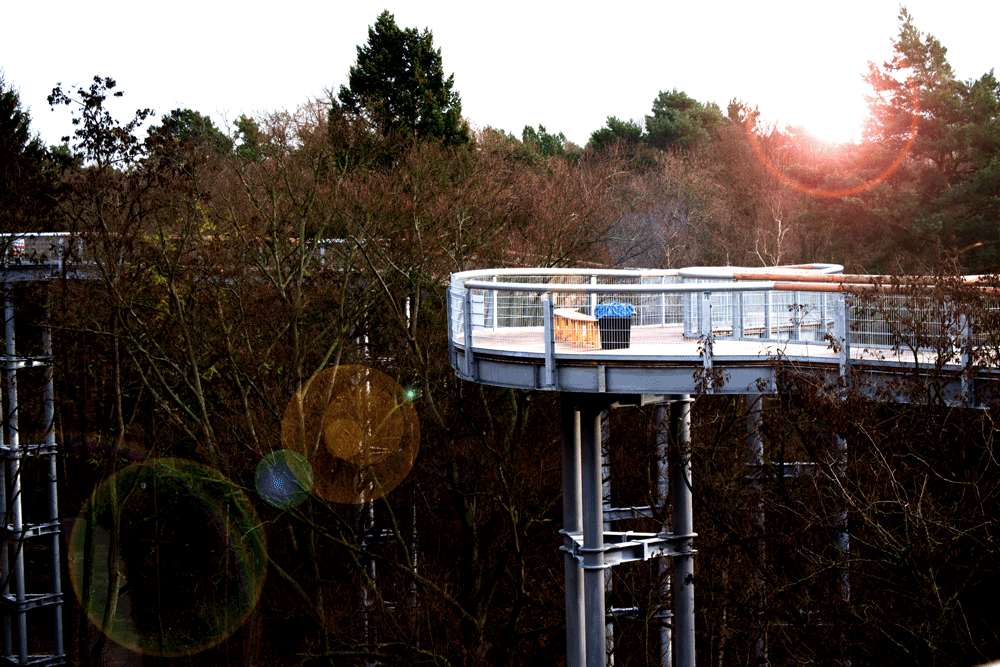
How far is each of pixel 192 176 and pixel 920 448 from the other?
45.9ft

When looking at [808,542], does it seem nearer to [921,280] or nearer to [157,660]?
[921,280]

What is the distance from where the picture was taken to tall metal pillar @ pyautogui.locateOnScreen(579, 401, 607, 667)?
1208cm

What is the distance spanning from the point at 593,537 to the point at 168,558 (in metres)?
19.5

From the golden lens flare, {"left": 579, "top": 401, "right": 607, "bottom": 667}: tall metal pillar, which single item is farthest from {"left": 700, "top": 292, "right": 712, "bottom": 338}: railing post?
the golden lens flare

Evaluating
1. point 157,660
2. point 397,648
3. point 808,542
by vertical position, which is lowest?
point 157,660

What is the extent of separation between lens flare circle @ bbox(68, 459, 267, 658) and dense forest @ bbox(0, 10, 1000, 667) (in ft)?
0.37

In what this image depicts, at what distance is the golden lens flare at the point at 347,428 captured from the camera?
20406 mm

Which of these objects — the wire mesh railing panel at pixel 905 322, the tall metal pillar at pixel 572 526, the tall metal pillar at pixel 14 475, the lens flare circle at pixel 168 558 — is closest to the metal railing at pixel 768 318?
the wire mesh railing panel at pixel 905 322

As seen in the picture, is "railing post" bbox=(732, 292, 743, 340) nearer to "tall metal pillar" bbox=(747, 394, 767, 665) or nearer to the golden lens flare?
"tall metal pillar" bbox=(747, 394, 767, 665)

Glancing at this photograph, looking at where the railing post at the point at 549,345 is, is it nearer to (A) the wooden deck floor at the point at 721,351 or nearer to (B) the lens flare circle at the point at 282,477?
(A) the wooden deck floor at the point at 721,351

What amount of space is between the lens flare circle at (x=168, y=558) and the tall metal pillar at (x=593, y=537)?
939 centimetres

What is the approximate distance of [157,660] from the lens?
26047 mm

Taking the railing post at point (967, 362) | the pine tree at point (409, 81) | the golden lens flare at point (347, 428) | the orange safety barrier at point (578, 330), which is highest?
the pine tree at point (409, 81)

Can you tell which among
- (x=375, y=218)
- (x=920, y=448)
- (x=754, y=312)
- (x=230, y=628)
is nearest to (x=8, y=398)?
(x=230, y=628)
